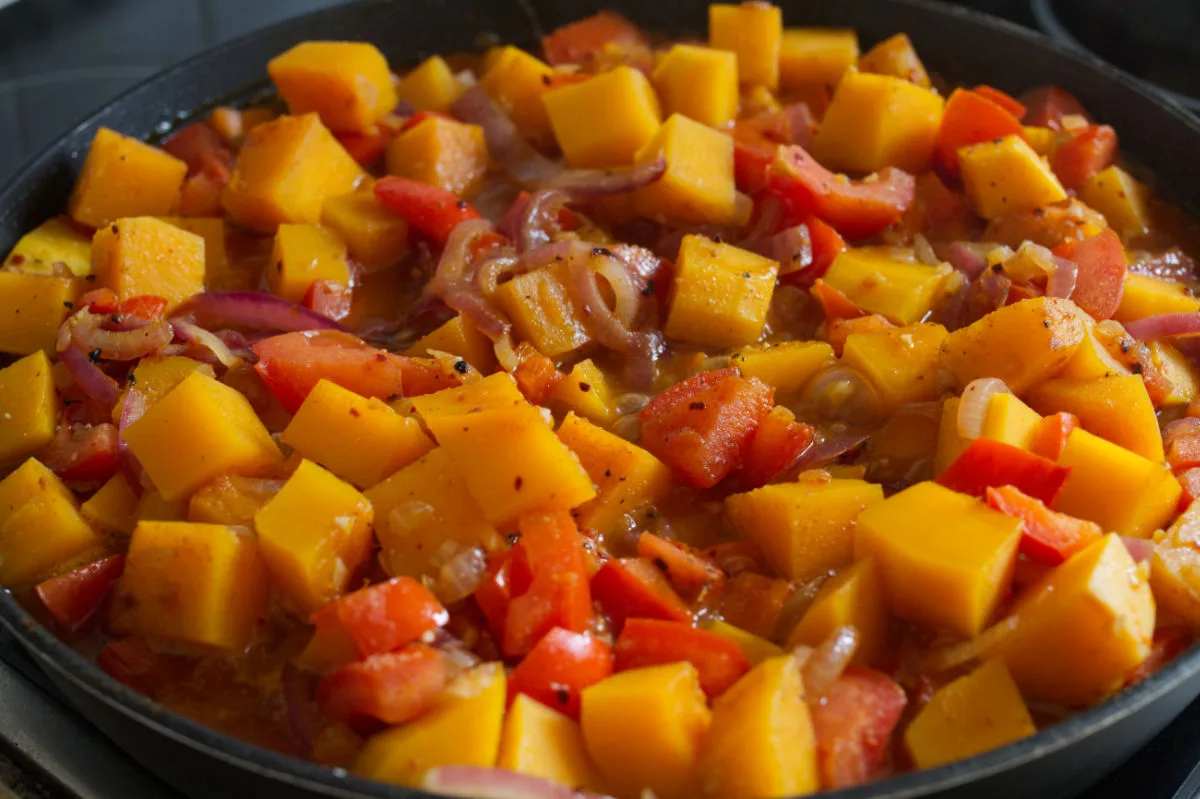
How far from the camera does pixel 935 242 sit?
3.09 metres

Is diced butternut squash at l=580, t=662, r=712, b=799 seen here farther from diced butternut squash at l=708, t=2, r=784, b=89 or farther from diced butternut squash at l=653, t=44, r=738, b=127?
diced butternut squash at l=708, t=2, r=784, b=89

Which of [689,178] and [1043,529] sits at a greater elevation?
[689,178]

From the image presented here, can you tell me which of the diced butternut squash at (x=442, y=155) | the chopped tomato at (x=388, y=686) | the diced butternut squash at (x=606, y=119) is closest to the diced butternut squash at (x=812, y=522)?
the chopped tomato at (x=388, y=686)

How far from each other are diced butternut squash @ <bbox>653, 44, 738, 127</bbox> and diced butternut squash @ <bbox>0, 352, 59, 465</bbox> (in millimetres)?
1792

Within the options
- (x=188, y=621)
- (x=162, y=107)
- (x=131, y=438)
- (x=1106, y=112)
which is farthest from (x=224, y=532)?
(x=1106, y=112)

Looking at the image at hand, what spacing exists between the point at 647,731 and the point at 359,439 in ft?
2.83

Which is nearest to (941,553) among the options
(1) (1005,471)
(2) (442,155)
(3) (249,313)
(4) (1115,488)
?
(1) (1005,471)

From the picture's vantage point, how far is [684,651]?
2012mm

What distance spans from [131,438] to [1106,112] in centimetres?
281

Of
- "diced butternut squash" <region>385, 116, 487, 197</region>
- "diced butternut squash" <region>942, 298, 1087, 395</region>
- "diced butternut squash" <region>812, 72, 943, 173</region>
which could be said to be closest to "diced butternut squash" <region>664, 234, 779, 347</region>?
"diced butternut squash" <region>942, 298, 1087, 395</region>

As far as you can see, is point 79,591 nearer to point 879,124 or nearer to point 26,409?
point 26,409

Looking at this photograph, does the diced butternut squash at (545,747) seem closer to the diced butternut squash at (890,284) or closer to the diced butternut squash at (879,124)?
the diced butternut squash at (890,284)

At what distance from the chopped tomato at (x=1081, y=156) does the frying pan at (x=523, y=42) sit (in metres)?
0.19

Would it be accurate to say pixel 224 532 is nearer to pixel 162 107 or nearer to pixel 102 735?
pixel 102 735
